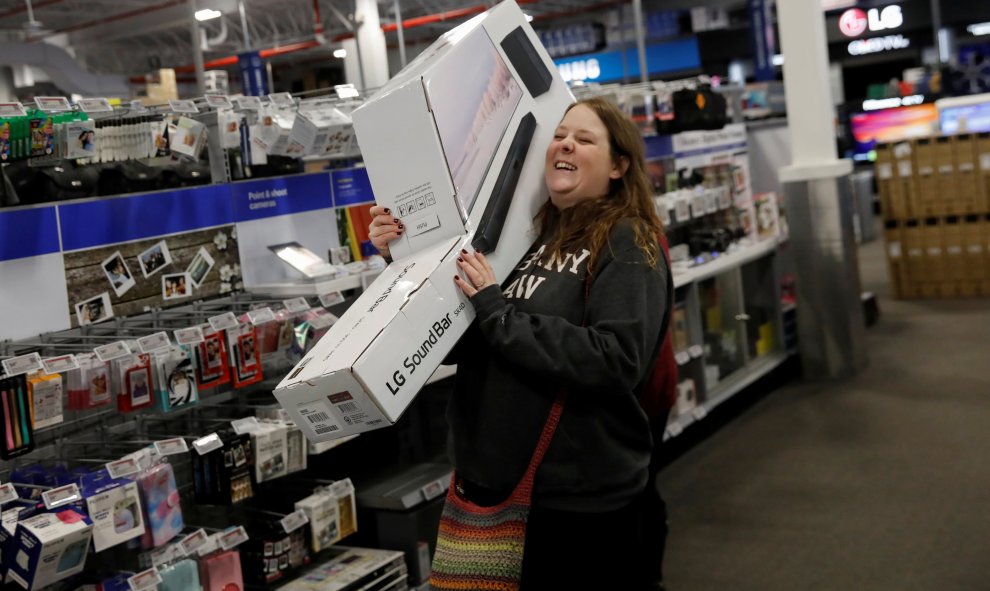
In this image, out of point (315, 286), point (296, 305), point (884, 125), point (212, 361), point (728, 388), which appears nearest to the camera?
point (212, 361)

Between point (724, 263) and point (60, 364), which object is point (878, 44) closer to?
point (724, 263)

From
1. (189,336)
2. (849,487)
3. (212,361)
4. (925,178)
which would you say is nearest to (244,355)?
(212,361)

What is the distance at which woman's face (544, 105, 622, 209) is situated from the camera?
79.3 inches

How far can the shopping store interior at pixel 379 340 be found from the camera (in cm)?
209

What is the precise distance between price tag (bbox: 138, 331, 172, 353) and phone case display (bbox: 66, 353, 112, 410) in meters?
0.12

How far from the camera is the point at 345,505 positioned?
3.27 meters

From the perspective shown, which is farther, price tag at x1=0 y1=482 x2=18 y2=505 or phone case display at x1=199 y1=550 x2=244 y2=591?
phone case display at x1=199 y1=550 x2=244 y2=591

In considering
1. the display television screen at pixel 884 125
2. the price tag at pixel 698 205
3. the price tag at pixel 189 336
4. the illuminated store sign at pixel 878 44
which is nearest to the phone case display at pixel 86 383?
the price tag at pixel 189 336

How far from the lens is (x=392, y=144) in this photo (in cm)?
205

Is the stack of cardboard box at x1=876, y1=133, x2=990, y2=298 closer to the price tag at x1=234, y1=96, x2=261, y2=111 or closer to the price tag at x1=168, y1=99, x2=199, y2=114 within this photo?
the price tag at x1=234, y1=96, x2=261, y2=111

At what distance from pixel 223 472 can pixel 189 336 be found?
39cm

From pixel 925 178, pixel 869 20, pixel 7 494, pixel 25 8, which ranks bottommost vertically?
pixel 7 494

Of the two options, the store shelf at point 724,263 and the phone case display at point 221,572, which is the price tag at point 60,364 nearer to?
the phone case display at point 221,572

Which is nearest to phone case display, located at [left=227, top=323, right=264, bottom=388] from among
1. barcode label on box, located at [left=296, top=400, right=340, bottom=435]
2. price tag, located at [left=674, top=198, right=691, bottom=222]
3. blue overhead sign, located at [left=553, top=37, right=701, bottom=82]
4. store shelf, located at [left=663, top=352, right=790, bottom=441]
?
barcode label on box, located at [left=296, top=400, right=340, bottom=435]
